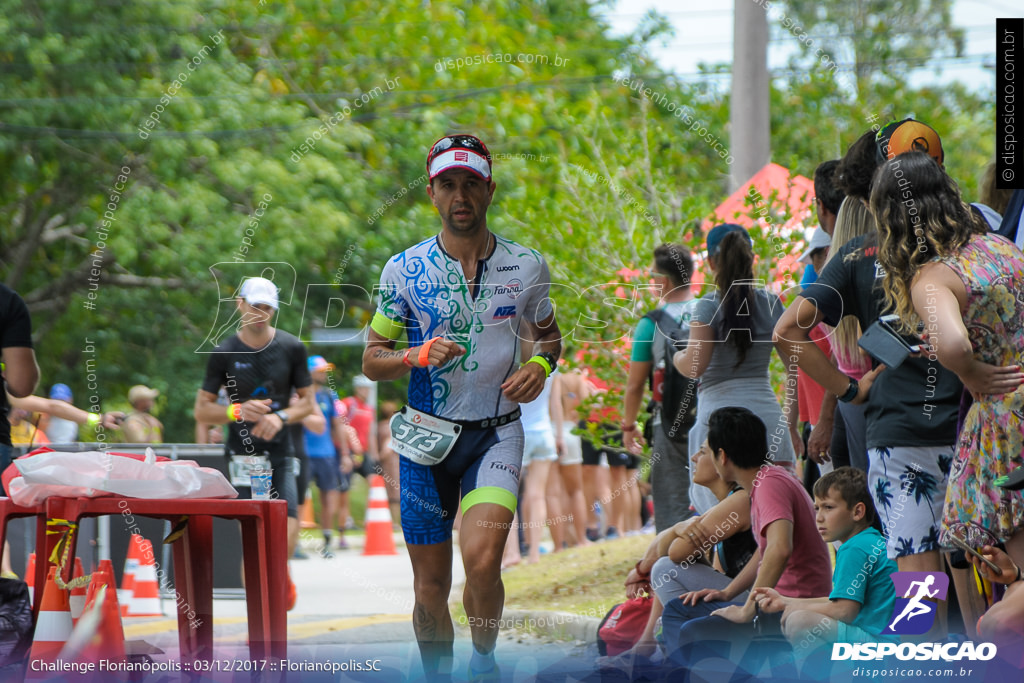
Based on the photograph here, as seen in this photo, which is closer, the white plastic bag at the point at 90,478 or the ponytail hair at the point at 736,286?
the white plastic bag at the point at 90,478

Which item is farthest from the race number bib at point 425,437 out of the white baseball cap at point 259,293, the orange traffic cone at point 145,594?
the orange traffic cone at point 145,594

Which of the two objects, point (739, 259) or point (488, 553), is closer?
point (488, 553)

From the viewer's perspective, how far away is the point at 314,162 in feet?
47.8

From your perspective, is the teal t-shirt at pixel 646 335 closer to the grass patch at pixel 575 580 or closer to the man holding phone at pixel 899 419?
the grass patch at pixel 575 580

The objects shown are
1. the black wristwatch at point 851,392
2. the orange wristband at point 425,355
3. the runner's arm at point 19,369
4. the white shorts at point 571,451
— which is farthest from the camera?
the white shorts at point 571,451

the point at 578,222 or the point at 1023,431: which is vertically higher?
the point at 578,222

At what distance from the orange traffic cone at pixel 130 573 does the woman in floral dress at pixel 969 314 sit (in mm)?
5766

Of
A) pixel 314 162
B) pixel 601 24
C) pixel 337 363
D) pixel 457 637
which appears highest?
pixel 601 24

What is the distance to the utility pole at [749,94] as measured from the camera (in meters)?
7.77

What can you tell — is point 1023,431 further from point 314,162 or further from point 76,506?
point 314,162

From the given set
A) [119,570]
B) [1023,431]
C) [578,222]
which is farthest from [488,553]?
[119,570]

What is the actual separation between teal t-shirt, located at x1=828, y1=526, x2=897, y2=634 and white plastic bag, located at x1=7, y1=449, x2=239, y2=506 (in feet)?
7.72

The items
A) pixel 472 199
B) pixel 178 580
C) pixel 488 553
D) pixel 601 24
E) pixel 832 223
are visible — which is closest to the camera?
pixel 488 553

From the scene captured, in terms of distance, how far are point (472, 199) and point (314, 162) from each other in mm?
10681
